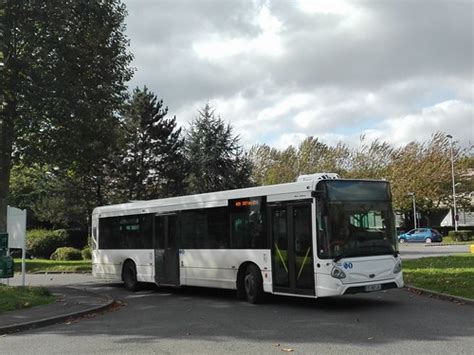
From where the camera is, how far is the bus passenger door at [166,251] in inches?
647

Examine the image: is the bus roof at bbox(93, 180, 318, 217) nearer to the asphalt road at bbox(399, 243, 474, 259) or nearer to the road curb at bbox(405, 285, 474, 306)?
the road curb at bbox(405, 285, 474, 306)

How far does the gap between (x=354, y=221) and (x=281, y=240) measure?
1.79 m

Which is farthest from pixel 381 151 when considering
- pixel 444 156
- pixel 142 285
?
pixel 142 285

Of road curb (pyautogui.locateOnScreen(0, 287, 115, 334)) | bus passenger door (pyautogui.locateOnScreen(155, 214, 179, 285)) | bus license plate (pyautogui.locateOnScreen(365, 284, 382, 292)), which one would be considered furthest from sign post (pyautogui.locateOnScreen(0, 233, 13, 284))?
bus license plate (pyautogui.locateOnScreen(365, 284, 382, 292))

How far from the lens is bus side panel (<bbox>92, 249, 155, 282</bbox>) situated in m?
17.5

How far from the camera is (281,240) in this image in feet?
42.1

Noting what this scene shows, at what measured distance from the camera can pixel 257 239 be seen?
44.5ft

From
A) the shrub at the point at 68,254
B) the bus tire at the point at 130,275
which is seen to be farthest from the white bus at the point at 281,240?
the shrub at the point at 68,254

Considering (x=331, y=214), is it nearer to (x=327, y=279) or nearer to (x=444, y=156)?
(x=327, y=279)

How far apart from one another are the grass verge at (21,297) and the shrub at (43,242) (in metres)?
27.0

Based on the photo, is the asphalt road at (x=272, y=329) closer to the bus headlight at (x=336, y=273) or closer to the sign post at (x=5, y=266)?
the bus headlight at (x=336, y=273)

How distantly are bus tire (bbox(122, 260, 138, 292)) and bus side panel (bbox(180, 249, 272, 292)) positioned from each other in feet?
9.36

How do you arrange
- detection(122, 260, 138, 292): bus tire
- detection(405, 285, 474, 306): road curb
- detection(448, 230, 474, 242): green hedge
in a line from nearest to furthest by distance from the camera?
detection(405, 285, 474, 306): road curb, detection(122, 260, 138, 292): bus tire, detection(448, 230, 474, 242): green hedge

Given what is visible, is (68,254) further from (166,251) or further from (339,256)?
(339,256)
